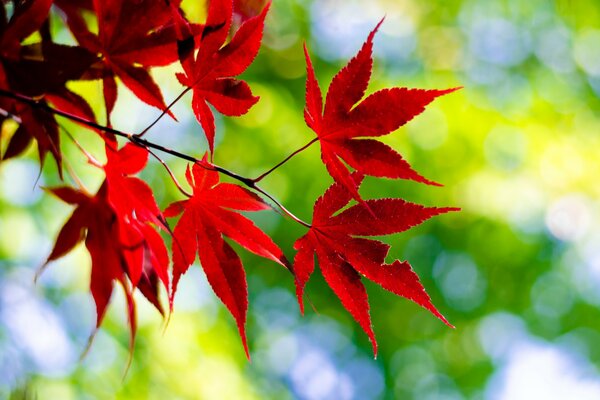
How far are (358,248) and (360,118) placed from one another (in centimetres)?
→ 10

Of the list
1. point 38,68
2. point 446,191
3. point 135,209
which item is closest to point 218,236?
point 135,209

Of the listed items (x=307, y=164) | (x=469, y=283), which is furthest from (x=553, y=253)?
(x=307, y=164)

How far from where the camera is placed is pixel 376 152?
435 millimetres

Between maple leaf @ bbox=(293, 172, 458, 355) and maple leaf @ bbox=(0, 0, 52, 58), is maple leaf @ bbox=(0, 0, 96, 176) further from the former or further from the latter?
maple leaf @ bbox=(293, 172, 458, 355)

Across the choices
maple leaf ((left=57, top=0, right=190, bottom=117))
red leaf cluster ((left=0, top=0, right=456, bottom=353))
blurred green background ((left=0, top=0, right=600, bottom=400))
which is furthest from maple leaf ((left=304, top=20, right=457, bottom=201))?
blurred green background ((left=0, top=0, right=600, bottom=400))

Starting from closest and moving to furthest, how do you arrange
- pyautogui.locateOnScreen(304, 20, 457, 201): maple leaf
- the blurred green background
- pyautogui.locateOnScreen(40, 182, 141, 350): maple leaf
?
pyautogui.locateOnScreen(304, 20, 457, 201): maple leaf
pyautogui.locateOnScreen(40, 182, 141, 350): maple leaf
the blurred green background

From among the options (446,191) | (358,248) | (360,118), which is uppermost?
(360,118)

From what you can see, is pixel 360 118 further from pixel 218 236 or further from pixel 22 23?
pixel 22 23

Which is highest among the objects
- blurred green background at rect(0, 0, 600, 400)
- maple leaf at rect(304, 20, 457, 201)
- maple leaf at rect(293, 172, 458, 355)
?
maple leaf at rect(304, 20, 457, 201)

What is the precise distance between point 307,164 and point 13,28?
8.88 ft

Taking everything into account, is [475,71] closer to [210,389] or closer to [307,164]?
[307,164]

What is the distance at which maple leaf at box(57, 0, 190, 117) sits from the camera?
0.48 meters

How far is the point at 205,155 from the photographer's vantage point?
47cm

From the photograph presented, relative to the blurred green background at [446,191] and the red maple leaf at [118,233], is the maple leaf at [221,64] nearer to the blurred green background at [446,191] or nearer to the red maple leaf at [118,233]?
the red maple leaf at [118,233]
